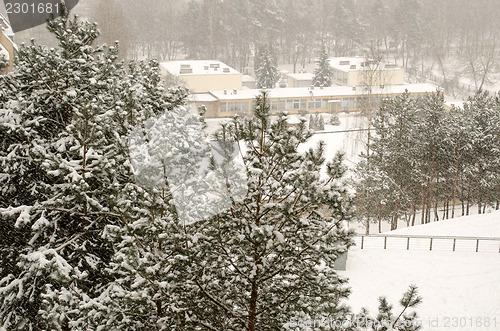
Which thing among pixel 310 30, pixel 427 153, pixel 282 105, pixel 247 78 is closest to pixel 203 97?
pixel 282 105

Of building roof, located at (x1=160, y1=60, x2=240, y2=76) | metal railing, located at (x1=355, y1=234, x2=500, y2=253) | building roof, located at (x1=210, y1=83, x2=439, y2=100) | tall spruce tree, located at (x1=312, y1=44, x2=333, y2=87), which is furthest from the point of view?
tall spruce tree, located at (x1=312, y1=44, x2=333, y2=87)

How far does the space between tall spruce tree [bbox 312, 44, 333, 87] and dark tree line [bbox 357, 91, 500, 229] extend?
32.5m

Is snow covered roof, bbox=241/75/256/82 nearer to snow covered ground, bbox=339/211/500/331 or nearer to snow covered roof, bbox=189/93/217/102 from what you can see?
snow covered roof, bbox=189/93/217/102

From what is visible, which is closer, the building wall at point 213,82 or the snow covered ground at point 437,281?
the snow covered ground at point 437,281

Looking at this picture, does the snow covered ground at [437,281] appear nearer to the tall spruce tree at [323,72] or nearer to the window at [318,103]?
the window at [318,103]

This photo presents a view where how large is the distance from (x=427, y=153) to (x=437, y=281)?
917 cm

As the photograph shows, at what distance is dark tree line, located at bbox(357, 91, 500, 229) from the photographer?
1923cm

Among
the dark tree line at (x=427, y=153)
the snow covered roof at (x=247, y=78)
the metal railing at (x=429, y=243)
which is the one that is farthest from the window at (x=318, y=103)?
the metal railing at (x=429, y=243)

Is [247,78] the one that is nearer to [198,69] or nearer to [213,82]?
[198,69]

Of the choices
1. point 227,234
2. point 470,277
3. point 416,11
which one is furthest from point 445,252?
point 416,11

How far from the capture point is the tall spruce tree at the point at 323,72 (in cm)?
5228

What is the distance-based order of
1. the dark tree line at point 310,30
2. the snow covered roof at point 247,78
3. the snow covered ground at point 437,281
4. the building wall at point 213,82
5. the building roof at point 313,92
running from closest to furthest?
the snow covered ground at point 437,281
the building roof at point 313,92
the building wall at point 213,82
the snow covered roof at point 247,78
the dark tree line at point 310,30

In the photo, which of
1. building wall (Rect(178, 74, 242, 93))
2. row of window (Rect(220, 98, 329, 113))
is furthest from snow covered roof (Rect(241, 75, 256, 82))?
row of window (Rect(220, 98, 329, 113))

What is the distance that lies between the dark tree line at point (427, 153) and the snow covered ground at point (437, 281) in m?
3.74
